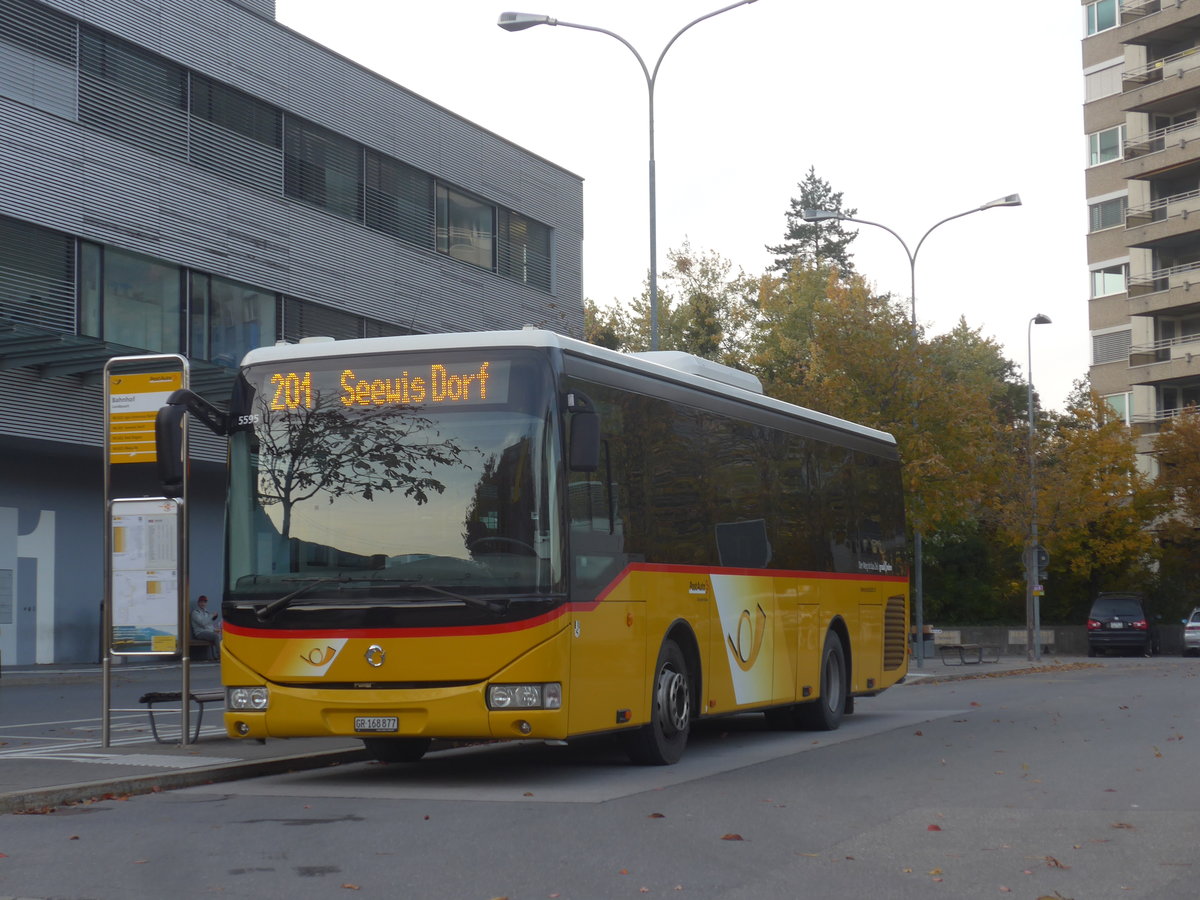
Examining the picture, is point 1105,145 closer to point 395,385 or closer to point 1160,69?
point 1160,69

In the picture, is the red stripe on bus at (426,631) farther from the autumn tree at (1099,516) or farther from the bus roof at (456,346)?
the autumn tree at (1099,516)

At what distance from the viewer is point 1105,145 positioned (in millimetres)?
70312

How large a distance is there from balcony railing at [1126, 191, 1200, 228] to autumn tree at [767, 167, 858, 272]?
22652 mm

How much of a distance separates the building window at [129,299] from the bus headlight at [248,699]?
798 inches

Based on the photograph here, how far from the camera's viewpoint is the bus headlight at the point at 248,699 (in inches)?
474

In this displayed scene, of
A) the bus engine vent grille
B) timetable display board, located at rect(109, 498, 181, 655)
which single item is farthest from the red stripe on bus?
the bus engine vent grille

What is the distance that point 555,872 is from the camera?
810 centimetres

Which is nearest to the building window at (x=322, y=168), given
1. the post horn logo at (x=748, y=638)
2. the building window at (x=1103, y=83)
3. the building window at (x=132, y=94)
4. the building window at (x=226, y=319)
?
the building window at (x=226, y=319)

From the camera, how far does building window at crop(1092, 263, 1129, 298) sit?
69.6m

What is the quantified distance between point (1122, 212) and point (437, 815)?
211ft

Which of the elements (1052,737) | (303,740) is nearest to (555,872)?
(303,740)

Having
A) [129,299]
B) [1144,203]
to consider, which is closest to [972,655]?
[129,299]

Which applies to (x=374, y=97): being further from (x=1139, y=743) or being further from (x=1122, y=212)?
(x=1122, y=212)

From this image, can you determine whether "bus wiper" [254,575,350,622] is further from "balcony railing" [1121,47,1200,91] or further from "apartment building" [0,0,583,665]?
"balcony railing" [1121,47,1200,91]
